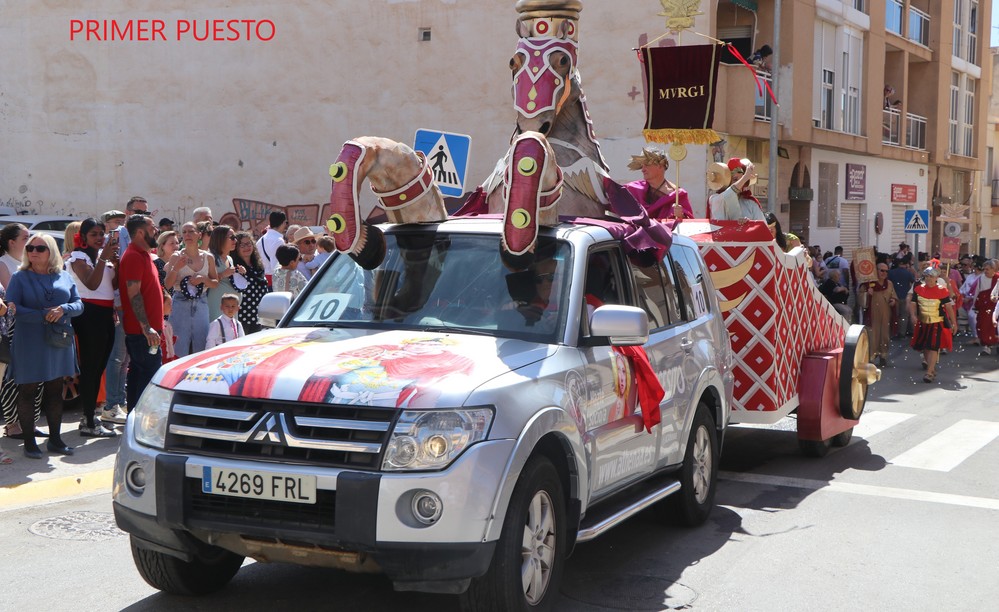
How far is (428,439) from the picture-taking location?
4.44 m

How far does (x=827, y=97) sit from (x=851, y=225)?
4618 mm

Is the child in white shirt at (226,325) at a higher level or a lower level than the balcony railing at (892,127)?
lower

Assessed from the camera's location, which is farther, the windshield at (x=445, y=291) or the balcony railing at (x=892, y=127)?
the balcony railing at (x=892, y=127)

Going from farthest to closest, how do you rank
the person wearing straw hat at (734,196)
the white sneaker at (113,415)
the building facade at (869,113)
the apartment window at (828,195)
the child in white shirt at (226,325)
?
the apartment window at (828,195) < the building facade at (869,113) < the white sneaker at (113,415) < the child in white shirt at (226,325) < the person wearing straw hat at (734,196)

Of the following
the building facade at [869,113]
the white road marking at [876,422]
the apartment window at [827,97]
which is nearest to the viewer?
the white road marking at [876,422]

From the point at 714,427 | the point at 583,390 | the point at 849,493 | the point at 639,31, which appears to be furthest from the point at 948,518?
the point at 639,31

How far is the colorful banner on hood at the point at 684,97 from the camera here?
1050cm

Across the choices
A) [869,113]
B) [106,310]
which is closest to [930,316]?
[106,310]

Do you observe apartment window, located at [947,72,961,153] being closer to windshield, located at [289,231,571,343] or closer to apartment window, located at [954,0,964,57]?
apartment window, located at [954,0,964,57]

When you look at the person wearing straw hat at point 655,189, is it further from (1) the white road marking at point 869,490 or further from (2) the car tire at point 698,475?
(2) the car tire at point 698,475

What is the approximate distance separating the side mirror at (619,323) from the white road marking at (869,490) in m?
3.83

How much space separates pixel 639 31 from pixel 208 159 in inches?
455

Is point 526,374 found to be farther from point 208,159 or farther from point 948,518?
point 208,159

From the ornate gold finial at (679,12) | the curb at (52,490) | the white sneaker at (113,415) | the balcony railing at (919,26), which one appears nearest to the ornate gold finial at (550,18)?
the ornate gold finial at (679,12)
